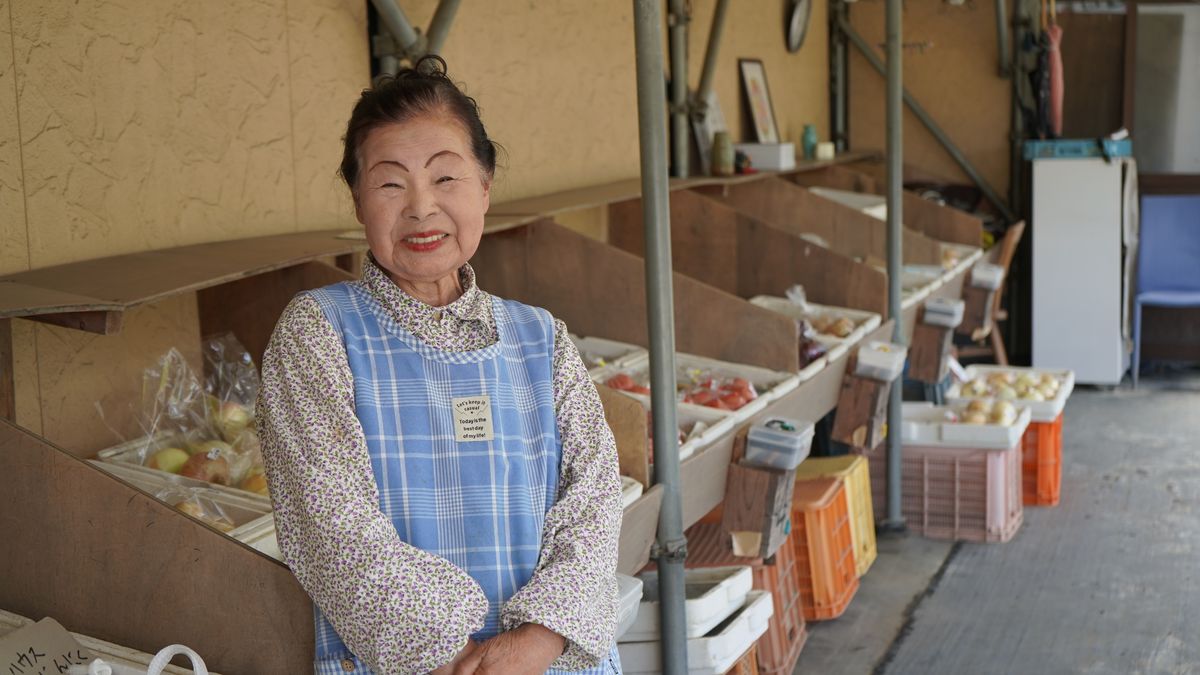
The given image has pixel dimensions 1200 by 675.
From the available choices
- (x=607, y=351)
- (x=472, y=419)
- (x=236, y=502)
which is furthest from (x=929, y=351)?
(x=472, y=419)

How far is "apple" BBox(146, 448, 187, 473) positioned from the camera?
8.43 ft

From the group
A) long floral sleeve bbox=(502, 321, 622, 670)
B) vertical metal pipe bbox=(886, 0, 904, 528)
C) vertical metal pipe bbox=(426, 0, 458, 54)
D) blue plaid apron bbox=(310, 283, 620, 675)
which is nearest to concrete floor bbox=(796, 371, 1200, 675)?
vertical metal pipe bbox=(886, 0, 904, 528)

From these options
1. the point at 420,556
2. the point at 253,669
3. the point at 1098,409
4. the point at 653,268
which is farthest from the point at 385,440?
the point at 1098,409

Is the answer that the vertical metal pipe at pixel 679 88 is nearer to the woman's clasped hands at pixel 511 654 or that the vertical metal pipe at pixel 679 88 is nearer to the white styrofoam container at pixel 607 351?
the white styrofoam container at pixel 607 351

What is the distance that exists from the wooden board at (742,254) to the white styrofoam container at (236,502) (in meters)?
2.67

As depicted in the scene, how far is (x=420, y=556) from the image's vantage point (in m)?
1.56

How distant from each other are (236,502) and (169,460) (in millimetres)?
308

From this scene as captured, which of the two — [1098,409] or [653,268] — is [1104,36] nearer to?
[1098,409]

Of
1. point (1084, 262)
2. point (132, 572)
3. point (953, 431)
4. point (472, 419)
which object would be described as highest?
point (472, 419)

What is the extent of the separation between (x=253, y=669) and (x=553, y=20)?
3.19 m

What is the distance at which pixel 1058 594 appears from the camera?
14.0ft

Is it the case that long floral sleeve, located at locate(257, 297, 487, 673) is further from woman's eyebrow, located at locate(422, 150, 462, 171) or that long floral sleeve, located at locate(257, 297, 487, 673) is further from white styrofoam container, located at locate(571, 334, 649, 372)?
white styrofoam container, located at locate(571, 334, 649, 372)

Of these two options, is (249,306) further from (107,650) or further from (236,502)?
(107,650)

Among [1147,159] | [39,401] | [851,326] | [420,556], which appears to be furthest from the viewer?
[1147,159]
